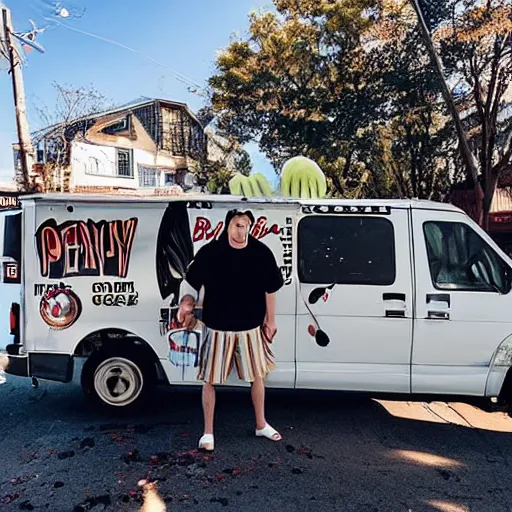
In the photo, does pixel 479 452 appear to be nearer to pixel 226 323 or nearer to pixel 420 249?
pixel 420 249

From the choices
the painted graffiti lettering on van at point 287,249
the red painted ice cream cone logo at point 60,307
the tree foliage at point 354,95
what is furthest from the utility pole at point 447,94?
the red painted ice cream cone logo at point 60,307

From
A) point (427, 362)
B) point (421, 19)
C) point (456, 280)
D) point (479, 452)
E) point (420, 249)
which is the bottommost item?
point (479, 452)

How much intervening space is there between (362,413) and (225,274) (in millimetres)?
2047

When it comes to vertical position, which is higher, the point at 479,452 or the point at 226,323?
the point at 226,323

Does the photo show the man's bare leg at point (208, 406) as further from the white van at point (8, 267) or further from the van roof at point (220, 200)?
the white van at point (8, 267)

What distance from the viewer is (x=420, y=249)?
4113 mm

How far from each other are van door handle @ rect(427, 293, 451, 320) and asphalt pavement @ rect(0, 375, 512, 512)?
1.03 m

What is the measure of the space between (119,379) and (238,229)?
1863mm

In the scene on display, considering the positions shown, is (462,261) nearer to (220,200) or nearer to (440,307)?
(440,307)

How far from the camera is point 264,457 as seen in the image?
12.1 ft

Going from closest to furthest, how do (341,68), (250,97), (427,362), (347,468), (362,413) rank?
(347,468) < (427,362) < (362,413) < (341,68) < (250,97)

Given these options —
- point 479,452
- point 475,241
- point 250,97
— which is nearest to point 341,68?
point 250,97

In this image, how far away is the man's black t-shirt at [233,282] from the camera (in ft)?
12.2

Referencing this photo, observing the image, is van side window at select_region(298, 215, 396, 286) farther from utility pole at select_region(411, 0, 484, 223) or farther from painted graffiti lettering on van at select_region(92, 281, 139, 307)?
utility pole at select_region(411, 0, 484, 223)
